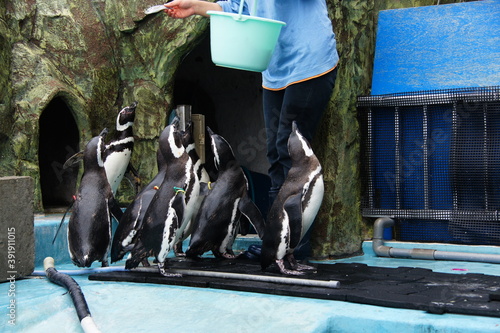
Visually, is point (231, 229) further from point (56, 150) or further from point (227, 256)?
point (56, 150)

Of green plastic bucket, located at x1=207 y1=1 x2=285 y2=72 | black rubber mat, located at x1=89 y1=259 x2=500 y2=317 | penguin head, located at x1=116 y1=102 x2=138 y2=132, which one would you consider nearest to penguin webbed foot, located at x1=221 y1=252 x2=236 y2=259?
black rubber mat, located at x1=89 y1=259 x2=500 y2=317

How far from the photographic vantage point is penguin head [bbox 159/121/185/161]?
325 cm

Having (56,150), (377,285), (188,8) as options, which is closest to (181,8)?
(188,8)

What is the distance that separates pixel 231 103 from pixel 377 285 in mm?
3761

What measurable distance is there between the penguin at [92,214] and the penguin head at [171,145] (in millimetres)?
336

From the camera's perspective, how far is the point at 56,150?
5172 mm

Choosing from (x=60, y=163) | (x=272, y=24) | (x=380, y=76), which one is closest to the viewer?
(x=272, y=24)

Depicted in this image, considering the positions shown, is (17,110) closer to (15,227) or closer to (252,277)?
(15,227)

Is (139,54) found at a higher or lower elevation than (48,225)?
higher

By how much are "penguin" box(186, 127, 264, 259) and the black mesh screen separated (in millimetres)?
776

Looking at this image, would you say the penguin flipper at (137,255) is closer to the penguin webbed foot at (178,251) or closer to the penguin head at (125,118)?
the penguin webbed foot at (178,251)

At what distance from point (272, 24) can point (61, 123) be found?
2.83m

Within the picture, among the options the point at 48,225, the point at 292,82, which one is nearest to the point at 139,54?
the point at 48,225

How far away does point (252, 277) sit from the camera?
9.21 feet
